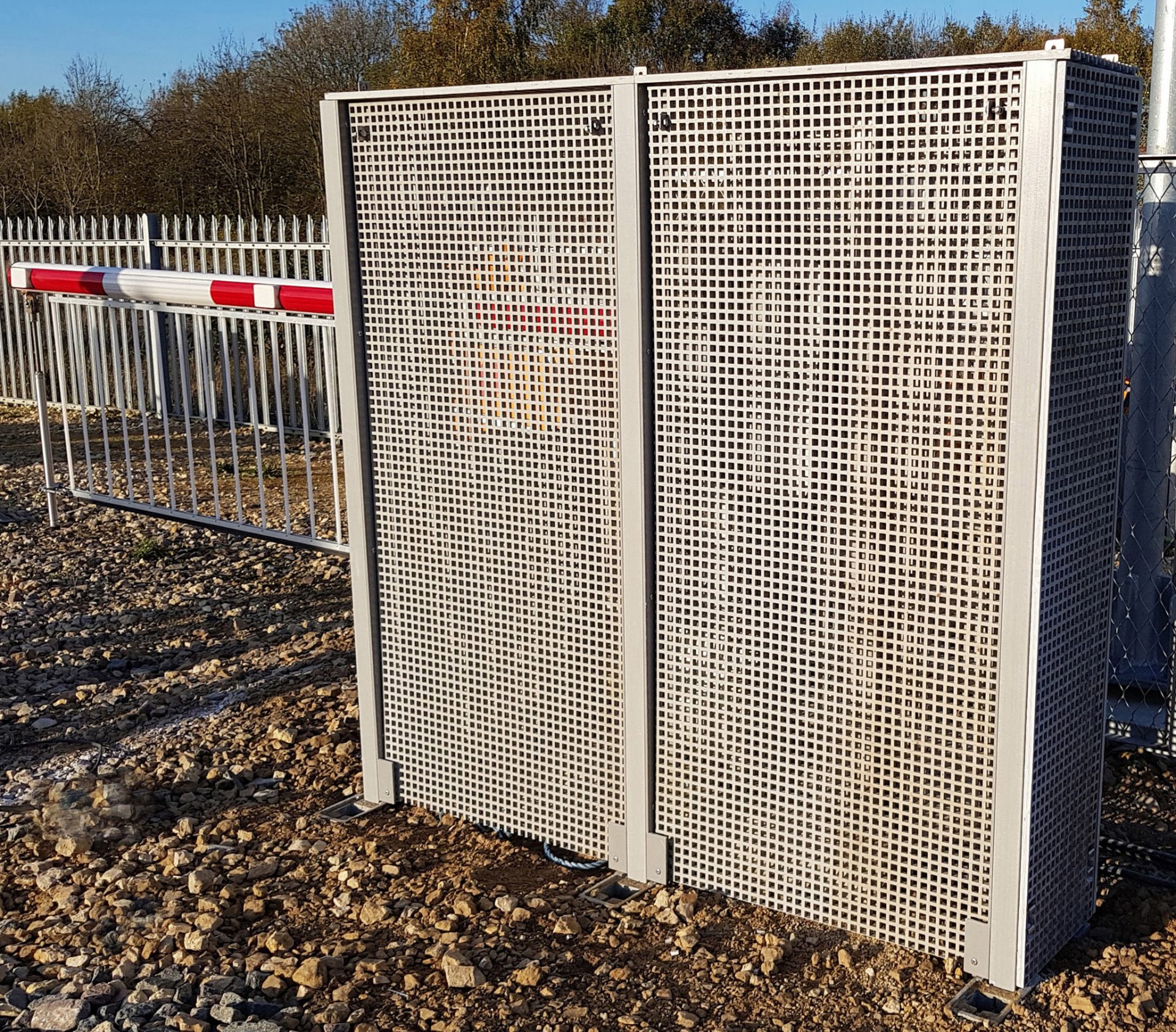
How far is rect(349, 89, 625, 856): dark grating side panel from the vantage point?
4.05 meters

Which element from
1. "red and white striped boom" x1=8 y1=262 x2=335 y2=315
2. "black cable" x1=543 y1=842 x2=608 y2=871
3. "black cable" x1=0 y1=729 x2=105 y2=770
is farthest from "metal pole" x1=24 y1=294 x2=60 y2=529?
"black cable" x1=543 y1=842 x2=608 y2=871

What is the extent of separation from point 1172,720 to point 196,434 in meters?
10.3

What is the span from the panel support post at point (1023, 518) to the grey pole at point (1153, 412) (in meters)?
1.41

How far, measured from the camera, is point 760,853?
3926 millimetres

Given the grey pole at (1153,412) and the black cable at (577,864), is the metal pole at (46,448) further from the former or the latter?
the grey pole at (1153,412)

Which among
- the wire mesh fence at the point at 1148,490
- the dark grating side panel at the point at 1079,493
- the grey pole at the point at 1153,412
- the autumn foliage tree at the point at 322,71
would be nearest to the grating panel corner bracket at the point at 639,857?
the dark grating side panel at the point at 1079,493

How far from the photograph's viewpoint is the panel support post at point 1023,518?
319cm

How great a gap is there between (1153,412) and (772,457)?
1668 mm

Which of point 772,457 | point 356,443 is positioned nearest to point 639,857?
point 772,457

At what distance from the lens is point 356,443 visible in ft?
15.3

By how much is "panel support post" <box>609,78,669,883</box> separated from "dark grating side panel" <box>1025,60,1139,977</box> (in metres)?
1.12

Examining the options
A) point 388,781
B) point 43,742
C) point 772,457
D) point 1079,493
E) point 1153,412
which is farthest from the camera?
point 43,742

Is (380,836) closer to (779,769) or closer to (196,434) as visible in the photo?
(779,769)

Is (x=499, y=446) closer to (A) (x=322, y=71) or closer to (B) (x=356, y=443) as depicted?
(B) (x=356, y=443)
